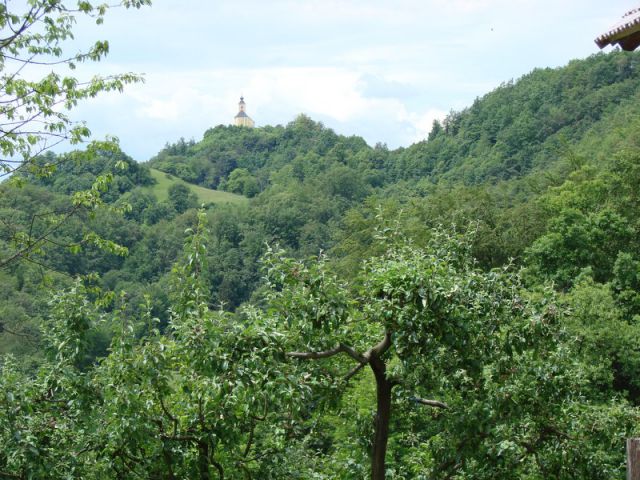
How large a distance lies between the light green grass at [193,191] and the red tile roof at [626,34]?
10256 cm

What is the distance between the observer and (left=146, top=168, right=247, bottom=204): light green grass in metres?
109

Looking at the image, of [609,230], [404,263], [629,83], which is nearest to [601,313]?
[609,230]

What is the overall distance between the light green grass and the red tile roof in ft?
336

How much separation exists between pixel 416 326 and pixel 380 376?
1135 mm

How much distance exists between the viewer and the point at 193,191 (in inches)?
4535

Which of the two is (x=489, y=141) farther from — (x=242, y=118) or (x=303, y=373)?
(x=242, y=118)

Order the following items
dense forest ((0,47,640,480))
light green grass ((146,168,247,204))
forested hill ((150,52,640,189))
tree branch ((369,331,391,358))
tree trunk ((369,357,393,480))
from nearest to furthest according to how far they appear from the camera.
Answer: dense forest ((0,47,640,480)), tree branch ((369,331,391,358)), tree trunk ((369,357,393,480)), forested hill ((150,52,640,189)), light green grass ((146,168,247,204))

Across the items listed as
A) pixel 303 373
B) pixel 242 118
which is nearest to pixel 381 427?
pixel 303 373

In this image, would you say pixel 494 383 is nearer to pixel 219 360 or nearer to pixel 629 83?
pixel 219 360

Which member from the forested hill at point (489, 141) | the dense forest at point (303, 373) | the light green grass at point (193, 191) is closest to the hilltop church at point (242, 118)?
the forested hill at point (489, 141)

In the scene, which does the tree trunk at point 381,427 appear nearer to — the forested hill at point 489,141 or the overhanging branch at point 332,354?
the overhanging branch at point 332,354

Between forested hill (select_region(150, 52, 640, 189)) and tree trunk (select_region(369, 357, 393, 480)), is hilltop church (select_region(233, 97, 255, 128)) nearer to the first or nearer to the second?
forested hill (select_region(150, 52, 640, 189))

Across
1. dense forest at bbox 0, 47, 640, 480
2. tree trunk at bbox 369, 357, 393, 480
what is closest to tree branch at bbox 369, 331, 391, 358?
dense forest at bbox 0, 47, 640, 480

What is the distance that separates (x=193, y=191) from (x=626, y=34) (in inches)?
4407
